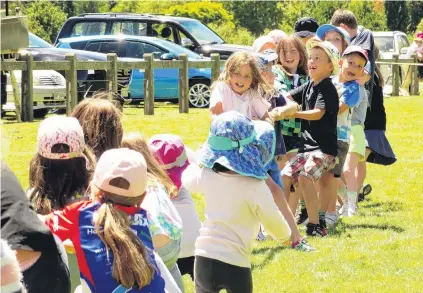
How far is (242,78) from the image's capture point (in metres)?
7.23

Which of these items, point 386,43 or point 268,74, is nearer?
point 268,74

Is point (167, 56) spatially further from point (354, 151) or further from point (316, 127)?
point (316, 127)

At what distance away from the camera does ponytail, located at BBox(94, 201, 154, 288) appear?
3.93 meters

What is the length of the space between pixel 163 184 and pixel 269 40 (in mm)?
3592

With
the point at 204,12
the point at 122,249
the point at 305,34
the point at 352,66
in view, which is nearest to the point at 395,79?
the point at 305,34

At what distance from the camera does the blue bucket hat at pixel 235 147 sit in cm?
504

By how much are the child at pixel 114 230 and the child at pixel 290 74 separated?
4.09m

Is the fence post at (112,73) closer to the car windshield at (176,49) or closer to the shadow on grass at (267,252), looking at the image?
the car windshield at (176,49)

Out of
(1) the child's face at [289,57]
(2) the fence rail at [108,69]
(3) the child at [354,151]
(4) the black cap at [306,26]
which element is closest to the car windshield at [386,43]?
(2) the fence rail at [108,69]

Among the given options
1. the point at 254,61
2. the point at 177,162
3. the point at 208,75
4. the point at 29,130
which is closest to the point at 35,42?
the point at 208,75

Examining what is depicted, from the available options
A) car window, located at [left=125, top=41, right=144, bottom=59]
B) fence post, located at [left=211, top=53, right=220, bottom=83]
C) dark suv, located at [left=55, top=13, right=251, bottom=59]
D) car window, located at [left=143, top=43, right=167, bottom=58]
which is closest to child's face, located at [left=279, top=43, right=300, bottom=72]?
fence post, located at [left=211, top=53, right=220, bottom=83]

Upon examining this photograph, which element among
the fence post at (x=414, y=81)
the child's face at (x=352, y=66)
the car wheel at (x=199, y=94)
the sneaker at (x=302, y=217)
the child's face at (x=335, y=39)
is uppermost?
the child's face at (x=335, y=39)

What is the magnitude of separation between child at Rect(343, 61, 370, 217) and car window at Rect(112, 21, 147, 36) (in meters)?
14.9

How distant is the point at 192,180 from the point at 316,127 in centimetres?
292
